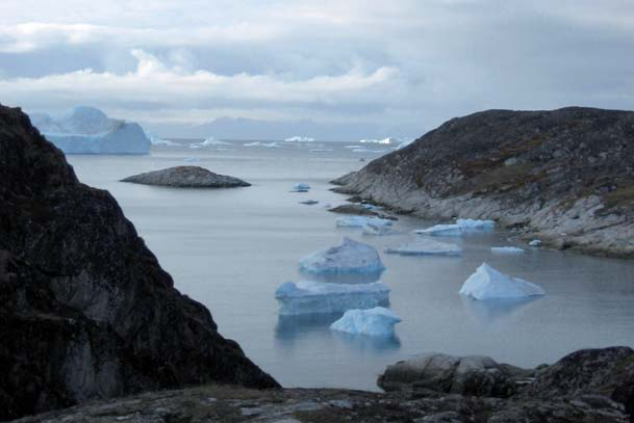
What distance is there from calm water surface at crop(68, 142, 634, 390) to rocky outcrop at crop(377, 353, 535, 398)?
584 millimetres

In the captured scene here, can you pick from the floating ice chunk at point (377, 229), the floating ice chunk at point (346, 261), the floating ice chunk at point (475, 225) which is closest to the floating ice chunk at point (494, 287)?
the floating ice chunk at point (346, 261)

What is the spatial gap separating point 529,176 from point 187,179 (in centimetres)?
3581

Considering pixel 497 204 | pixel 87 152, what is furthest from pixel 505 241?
pixel 87 152

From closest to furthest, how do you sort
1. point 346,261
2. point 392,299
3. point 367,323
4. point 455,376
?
point 455,376, point 367,323, point 392,299, point 346,261

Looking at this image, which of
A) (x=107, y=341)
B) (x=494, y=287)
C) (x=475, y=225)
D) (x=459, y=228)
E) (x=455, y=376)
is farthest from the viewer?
(x=475, y=225)

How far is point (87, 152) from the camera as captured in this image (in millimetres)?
126812

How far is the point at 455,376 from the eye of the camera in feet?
54.1

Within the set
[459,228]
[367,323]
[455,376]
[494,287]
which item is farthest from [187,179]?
[455,376]

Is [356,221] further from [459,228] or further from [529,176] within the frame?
[529,176]

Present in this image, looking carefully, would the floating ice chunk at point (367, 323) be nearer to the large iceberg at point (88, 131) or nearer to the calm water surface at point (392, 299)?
the calm water surface at point (392, 299)

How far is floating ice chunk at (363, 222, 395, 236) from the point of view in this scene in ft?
143

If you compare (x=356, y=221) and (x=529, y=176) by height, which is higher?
(x=529, y=176)

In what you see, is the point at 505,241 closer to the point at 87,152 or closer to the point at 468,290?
the point at 468,290

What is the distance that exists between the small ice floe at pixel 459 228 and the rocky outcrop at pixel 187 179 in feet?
120
